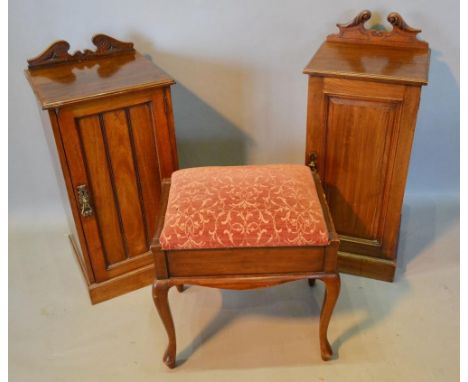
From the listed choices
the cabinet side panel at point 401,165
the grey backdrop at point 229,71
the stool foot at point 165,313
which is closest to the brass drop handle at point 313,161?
the cabinet side panel at point 401,165

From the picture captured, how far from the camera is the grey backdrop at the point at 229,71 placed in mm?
1938

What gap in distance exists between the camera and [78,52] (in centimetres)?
184

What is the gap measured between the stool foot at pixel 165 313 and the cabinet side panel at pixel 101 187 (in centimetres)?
43

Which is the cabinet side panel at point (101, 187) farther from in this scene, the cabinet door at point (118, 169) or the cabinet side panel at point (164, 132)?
the cabinet side panel at point (164, 132)

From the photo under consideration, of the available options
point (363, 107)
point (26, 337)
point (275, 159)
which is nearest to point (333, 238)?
point (363, 107)

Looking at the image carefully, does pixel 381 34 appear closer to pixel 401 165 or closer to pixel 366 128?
pixel 366 128

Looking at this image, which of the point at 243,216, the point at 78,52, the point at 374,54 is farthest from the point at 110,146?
the point at 374,54

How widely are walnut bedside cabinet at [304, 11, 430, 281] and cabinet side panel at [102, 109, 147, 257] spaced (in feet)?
2.05

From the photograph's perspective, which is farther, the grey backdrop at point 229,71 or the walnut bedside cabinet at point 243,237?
the grey backdrop at point 229,71

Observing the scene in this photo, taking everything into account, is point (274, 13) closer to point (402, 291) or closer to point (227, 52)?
point (227, 52)

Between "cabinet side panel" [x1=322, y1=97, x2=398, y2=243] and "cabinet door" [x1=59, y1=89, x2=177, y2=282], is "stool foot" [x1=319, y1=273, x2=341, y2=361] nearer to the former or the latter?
"cabinet side panel" [x1=322, y1=97, x2=398, y2=243]

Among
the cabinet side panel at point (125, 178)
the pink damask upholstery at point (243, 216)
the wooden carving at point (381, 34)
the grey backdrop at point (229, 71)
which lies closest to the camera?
the pink damask upholstery at point (243, 216)

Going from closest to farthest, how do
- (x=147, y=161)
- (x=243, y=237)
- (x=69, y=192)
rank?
(x=243, y=237), (x=69, y=192), (x=147, y=161)

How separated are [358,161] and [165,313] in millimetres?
840
